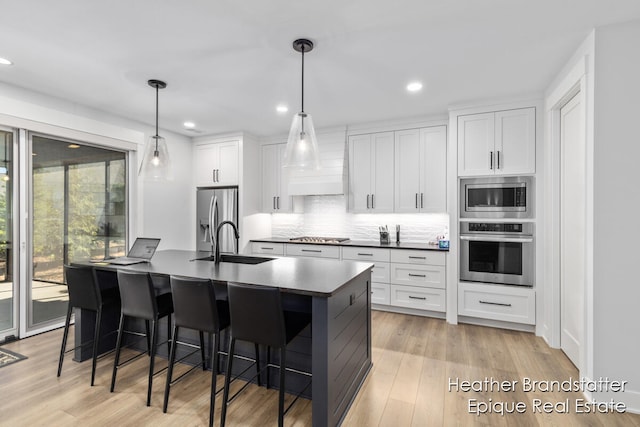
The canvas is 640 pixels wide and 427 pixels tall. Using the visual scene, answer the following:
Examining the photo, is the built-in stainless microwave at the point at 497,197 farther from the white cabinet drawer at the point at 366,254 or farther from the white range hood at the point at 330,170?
the white range hood at the point at 330,170

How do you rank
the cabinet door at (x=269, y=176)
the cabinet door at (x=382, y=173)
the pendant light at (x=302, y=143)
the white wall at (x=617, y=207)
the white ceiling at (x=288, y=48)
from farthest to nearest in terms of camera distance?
the cabinet door at (x=269, y=176)
the cabinet door at (x=382, y=173)
the pendant light at (x=302, y=143)
the white wall at (x=617, y=207)
the white ceiling at (x=288, y=48)

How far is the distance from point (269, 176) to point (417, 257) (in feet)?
8.73

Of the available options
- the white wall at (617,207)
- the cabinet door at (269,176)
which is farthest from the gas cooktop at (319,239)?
the white wall at (617,207)

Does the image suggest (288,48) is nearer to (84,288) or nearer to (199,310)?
(199,310)

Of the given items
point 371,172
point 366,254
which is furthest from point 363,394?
point 371,172

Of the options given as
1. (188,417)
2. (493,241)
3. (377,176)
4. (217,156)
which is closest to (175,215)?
(217,156)

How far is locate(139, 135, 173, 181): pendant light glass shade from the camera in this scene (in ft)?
9.53

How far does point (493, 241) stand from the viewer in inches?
145

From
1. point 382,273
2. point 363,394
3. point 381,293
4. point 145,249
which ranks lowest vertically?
point 363,394

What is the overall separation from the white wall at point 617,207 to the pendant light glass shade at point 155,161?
339 centimetres

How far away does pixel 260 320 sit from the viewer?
1.88m

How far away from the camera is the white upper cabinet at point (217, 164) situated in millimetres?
5055

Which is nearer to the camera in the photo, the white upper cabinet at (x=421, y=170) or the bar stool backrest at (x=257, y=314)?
the bar stool backrest at (x=257, y=314)

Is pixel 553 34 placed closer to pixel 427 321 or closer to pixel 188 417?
pixel 427 321
